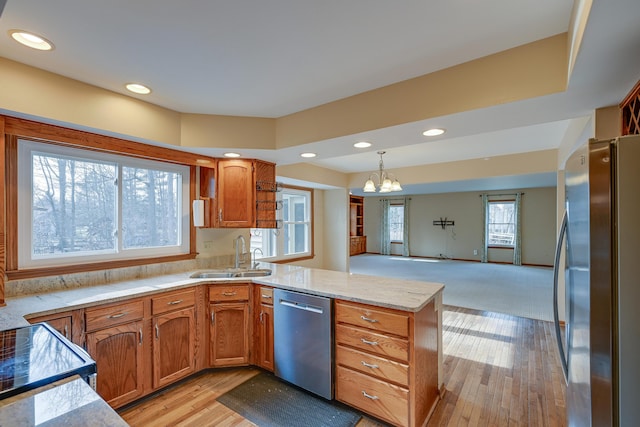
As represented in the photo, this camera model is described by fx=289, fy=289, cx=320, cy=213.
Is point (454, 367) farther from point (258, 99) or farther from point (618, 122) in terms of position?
point (258, 99)

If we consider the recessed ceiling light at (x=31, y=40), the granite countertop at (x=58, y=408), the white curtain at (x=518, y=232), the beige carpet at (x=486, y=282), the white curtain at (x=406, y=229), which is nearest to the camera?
the granite countertop at (x=58, y=408)

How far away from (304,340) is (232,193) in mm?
1702

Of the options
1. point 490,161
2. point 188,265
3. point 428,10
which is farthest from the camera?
point 490,161

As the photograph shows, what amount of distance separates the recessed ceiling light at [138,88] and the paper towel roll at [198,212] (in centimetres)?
111

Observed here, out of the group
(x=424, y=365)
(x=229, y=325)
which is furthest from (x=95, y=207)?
(x=424, y=365)

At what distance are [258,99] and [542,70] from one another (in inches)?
75.6

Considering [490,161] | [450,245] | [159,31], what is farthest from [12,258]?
[450,245]

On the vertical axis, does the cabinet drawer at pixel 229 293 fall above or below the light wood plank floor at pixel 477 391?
above

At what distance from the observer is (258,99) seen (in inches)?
93.7

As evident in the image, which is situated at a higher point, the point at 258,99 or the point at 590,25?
the point at 258,99

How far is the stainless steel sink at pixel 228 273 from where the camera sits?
9.86ft

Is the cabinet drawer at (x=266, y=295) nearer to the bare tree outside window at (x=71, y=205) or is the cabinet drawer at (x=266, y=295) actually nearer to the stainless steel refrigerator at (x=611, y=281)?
the bare tree outside window at (x=71, y=205)

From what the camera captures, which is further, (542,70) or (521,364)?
(521,364)

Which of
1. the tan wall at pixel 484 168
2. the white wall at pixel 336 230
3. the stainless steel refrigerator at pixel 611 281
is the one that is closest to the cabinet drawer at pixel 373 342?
the stainless steel refrigerator at pixel 611 281
